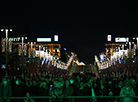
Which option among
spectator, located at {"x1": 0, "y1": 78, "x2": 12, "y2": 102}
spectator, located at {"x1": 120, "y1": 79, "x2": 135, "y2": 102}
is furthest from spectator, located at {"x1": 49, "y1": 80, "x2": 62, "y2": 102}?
spectator, located at {"x1": 120, "y1": 79, "x2": 135, "y2": 102}

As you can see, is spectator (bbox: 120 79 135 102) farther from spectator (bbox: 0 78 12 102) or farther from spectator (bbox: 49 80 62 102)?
spectator (bbox: 0 78 12 102)

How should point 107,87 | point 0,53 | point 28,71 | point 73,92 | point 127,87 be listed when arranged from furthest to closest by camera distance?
point 28,71 → point 0,53 → point 107,87 → point 73,92 → point 127,87

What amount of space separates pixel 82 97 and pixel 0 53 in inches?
1981

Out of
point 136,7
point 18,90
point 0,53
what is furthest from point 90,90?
point 0,53

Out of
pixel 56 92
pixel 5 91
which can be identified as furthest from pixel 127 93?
pixel 5 91

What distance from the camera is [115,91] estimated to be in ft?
63.6

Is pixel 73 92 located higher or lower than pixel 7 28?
lower

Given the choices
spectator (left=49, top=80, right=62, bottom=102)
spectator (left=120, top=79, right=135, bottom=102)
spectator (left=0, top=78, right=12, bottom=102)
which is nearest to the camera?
spectator (left=49, top=80, right=62, bottom=102)

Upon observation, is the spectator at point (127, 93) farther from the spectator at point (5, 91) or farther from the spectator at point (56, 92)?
the spectator at point (5, 91)

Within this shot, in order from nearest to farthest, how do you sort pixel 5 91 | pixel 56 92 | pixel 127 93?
1. pixel 56 92
2. pixel 127 93
3. pixel 5 91

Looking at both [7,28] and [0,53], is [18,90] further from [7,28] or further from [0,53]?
[0,53]

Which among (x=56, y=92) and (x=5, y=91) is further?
(x=5, y=91)

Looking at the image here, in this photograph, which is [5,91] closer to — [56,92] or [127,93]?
[56,92]

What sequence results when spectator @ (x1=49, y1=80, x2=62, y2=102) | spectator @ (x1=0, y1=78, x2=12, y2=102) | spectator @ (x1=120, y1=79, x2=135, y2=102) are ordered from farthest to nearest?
spectator @ (x1=0, y1=78, x2=12, y2=102), spectator @ (x1=120, y1=79, x2=135, y2=102), spectator @ (x1=49, y1=80, x2=62, y2=102)
